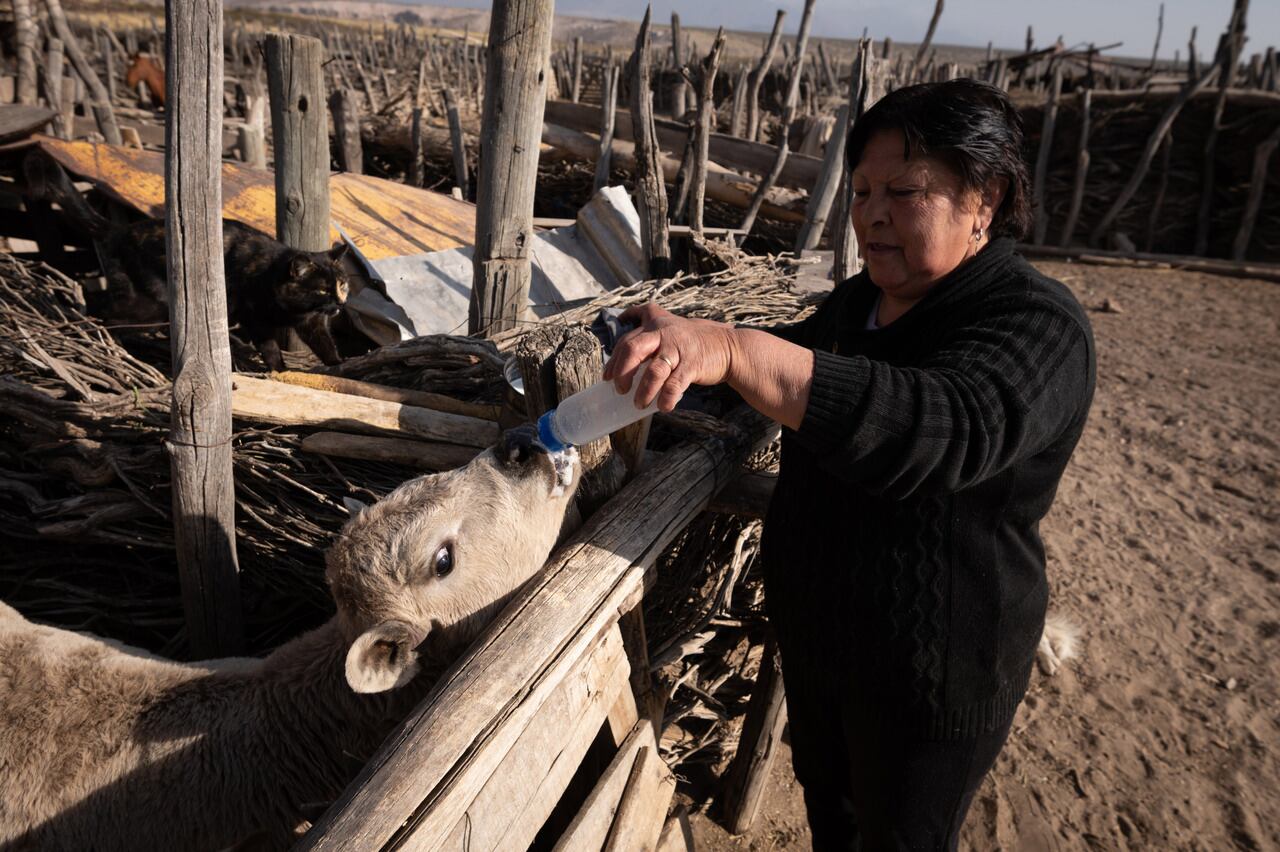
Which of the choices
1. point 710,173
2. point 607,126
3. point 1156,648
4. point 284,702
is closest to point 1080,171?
point 710,173

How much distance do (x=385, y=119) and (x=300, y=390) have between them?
10230 mm

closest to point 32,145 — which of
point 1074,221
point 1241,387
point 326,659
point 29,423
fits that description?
point 29,423

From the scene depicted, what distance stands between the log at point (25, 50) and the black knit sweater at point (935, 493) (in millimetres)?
12791

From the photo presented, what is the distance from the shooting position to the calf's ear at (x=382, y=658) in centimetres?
182

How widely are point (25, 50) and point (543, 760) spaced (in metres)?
13.2

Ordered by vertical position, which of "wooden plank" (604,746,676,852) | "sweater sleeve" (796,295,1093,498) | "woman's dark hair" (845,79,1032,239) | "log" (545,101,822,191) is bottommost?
"wooden plank" (604,746,676,852)

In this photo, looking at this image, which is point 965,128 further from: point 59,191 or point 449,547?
point 59,191

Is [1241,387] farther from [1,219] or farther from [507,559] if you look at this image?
[1,219]

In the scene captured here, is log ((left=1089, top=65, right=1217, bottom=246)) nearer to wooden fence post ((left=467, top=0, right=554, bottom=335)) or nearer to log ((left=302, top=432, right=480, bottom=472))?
wooden fence post ((left=467, top=0, right=554, bottom=335))

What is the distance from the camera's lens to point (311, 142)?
5.08m

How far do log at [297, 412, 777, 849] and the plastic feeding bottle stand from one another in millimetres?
294

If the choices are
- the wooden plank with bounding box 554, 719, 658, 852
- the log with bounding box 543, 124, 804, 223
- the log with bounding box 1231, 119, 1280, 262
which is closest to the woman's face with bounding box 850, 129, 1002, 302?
the wooden plank with bounding box 554, 719, 658, 852

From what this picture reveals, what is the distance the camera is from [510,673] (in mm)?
1664

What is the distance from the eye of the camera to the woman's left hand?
1.40 metres
